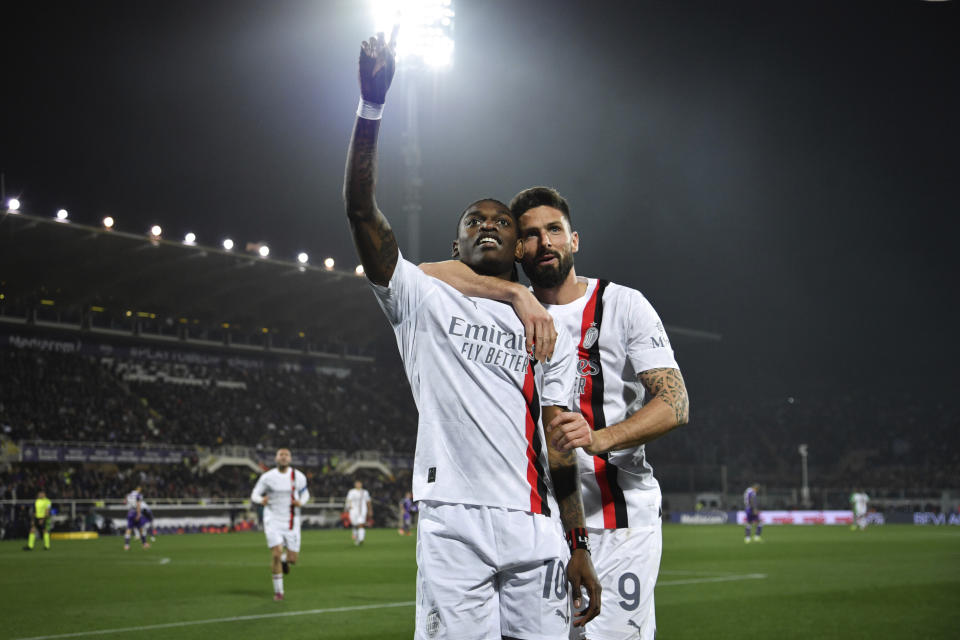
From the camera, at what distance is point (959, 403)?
64875 millimetres

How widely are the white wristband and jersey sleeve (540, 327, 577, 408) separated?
107 centimetres

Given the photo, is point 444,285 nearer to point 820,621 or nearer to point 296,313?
point 820,621

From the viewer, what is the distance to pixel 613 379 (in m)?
4.42

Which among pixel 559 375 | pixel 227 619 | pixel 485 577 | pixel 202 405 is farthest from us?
pixel 202 405

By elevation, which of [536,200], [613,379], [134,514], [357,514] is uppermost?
[536,200]

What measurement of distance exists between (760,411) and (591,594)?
69679 mm

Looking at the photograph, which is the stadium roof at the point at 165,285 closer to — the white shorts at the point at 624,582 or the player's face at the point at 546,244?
the player's face at the point at 546,244

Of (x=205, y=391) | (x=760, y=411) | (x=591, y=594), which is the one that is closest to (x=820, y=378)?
(x=760, y=411)

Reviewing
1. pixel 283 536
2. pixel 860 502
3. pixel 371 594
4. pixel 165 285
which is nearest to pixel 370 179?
pixel 371 594

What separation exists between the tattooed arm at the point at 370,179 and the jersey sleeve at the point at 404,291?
34mm

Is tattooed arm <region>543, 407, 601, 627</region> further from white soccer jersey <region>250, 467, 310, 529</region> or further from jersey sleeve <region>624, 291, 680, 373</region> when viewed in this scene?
white soccer jersey <region>250, 467, 310, 529</region>

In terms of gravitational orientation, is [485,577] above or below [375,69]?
below

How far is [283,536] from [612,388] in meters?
12.3

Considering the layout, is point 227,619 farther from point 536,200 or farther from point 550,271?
point 536,200
